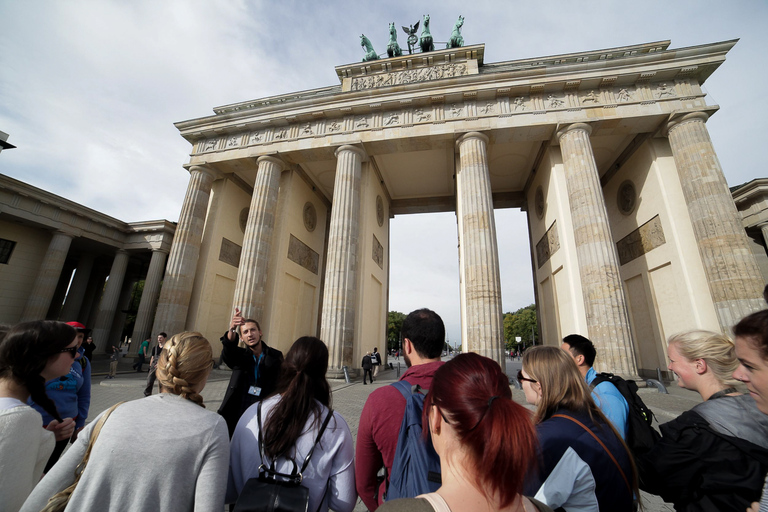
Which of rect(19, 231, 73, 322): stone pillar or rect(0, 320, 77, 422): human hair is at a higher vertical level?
rect(19, 231, 73, 322): stone pillar

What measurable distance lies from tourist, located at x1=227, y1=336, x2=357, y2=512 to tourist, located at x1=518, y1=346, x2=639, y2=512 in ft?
2.98

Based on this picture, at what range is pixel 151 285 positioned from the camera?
1695cm

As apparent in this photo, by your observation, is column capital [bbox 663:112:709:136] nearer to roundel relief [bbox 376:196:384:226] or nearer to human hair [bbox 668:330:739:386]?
roundel relief [bbox 376:196:384:226]

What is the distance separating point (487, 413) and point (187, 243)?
15.8 meters

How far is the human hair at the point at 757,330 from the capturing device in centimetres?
130

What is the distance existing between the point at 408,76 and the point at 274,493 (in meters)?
16.5

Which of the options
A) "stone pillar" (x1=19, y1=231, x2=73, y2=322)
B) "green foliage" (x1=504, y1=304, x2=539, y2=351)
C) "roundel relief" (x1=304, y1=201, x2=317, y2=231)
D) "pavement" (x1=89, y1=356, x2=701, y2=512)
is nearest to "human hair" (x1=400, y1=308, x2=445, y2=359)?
"pavement" (x1=89, y1=356, x2=701, y2=512)

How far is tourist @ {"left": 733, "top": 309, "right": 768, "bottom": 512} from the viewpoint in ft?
4.26

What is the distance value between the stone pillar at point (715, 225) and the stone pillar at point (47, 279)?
1182 inches

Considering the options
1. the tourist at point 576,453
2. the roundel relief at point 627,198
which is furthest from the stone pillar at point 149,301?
the roundel relief at point 627,198

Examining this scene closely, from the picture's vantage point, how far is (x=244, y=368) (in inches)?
113

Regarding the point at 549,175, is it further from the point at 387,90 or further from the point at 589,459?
the point at 589,459

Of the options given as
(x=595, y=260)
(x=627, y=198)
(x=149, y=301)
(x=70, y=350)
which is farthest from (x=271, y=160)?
(x=627, y=198)

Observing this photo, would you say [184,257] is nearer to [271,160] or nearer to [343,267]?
[271,160]
